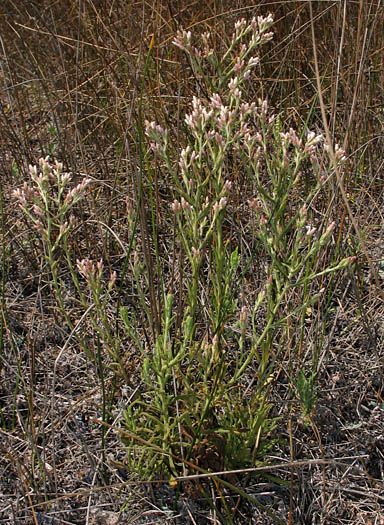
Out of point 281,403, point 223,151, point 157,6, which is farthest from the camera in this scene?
point 157,6

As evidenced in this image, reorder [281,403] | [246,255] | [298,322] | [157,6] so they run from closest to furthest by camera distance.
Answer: [281,403], [298,322], [246,255], [157,6]

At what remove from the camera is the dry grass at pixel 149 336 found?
172 centimetres

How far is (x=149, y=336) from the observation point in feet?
6.89

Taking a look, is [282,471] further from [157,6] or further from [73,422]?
[157,6]

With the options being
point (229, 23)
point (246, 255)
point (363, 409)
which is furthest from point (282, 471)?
point (229, 23)

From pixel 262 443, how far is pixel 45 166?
110 cm

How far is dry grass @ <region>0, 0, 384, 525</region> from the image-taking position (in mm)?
1721

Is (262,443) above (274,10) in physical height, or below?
below

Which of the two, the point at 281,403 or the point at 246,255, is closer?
the point at 281,403

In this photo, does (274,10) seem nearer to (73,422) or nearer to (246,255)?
(246,255)

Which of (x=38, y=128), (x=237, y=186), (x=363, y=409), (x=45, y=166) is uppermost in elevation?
(x=45, y=166)

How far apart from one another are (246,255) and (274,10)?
160cm

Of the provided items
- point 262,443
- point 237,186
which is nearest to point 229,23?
point 237,186

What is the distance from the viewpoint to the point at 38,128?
10.8 ft
